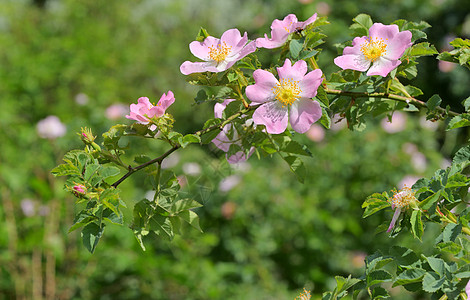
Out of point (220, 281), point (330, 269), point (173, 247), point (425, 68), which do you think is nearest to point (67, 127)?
point (173, 247)

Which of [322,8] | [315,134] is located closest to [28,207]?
[315,134]

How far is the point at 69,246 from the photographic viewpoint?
2750mm

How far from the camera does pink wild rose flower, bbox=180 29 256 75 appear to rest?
0.80 meters

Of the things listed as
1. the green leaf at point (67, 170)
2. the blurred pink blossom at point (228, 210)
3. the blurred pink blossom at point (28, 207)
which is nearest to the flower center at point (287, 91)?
the green leaf at point (67, 170)

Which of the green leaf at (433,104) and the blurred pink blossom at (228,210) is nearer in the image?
the green leaf at (433,104)

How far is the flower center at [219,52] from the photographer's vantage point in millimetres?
823

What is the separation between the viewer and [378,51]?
795 millimetres

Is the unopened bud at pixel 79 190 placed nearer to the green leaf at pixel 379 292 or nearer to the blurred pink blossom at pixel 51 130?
the green leaf at pixel 379 292

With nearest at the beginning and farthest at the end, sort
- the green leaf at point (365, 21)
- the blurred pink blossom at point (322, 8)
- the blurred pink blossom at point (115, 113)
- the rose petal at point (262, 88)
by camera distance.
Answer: the rose petal at point (262, 88), the green leaf at point (365, 21), the blurred pink blossom at point (115, 113), the blurred pink blossom at point (322, 8)

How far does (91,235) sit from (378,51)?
50cm

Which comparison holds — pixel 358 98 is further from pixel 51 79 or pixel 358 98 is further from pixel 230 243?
pixel 51 79

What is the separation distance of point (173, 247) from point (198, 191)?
6.08 ft

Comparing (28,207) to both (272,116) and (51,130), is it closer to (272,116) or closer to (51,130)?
(51,130)

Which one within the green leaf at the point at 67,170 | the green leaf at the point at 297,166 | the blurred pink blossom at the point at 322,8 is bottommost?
the blurred pink blossom at the point at 322,8
